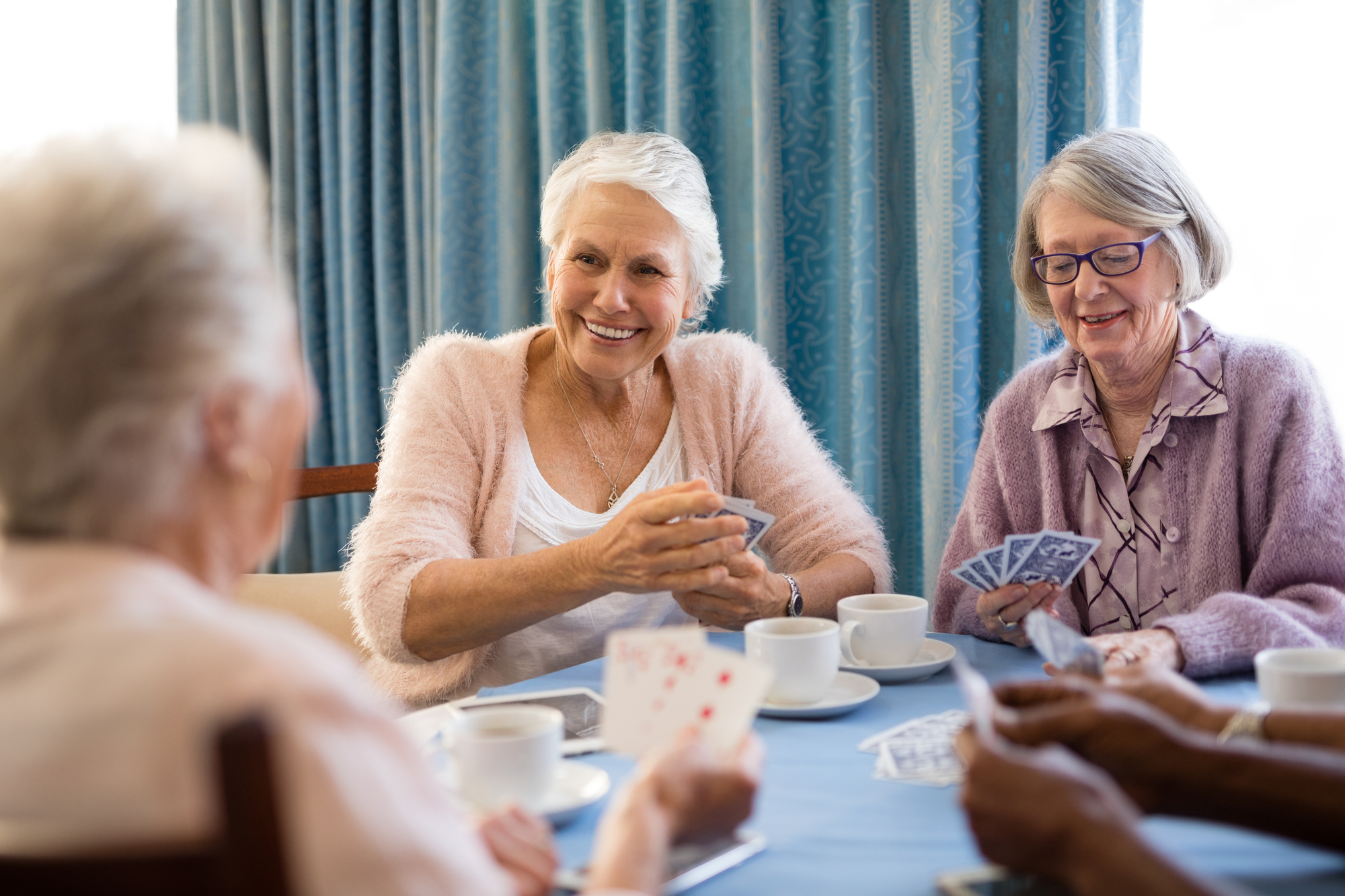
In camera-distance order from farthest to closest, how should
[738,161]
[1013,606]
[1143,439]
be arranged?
[738,161] → [1143,439] → [1013,606]

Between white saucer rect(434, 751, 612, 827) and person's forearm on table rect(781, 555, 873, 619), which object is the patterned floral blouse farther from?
white saucer rect(434, 751, 612, 827)

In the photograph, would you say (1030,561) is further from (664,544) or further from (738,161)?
(738,161)

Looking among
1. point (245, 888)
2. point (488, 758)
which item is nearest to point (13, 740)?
point (245, 888)

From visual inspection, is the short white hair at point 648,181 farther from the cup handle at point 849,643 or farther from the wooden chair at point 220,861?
the wooden chair at point 220,861

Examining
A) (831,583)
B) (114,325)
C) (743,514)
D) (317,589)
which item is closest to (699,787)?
(114,325)

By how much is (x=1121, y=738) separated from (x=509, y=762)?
569mm

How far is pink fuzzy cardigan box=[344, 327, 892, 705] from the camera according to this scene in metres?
1.86

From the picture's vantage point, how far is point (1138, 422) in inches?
76.6

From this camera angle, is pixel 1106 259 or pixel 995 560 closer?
pixel 995 560

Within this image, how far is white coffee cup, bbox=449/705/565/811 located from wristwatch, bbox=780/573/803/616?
3.00 feet

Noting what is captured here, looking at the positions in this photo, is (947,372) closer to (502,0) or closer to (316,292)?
(502,0)

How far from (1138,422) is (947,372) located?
0.61 m

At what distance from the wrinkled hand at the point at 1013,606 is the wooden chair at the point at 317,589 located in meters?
1.42

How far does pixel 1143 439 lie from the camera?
1856mm
